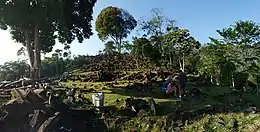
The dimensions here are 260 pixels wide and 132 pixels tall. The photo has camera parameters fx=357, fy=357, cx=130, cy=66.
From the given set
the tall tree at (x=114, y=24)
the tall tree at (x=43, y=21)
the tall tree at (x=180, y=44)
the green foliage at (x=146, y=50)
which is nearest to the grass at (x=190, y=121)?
the tall tree at (x=43, y=21)

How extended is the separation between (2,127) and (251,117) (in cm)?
772

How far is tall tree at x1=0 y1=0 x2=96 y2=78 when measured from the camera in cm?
1973

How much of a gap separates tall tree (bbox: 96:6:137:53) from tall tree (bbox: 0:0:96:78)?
1321 cm

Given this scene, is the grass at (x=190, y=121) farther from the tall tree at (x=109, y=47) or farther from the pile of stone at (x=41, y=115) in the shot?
the tall tree at (x=109, y=47)

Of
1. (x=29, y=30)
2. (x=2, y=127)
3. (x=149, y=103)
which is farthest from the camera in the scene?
(x=29, y=30)

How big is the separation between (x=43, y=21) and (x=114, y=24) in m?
16.6

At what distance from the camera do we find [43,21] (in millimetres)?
20844

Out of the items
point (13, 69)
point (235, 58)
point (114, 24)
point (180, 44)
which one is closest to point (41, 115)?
point (235, 58)

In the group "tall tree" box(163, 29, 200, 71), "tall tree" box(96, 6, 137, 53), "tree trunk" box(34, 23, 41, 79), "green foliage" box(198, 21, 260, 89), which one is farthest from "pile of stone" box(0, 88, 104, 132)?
"tall tree" box(96, 6, 137, 53)

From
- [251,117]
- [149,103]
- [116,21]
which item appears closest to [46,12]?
[149,103]

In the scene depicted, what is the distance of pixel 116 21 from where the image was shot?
37.0 m

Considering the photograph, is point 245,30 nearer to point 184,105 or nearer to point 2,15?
point 184,105

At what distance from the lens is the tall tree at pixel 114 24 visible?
36.5 metres

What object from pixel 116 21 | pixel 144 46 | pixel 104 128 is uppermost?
pixel 116 21
